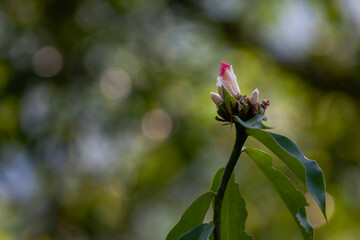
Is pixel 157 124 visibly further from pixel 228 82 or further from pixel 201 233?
pixel 201 233

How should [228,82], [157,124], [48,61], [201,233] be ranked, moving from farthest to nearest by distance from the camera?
[157,124] → [48,61] → [228,82] → [201,233]

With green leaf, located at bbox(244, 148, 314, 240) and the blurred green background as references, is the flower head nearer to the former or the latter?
green leaf, located at bbox(244, 148, 314, 240)

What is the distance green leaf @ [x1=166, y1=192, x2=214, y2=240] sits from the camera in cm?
67

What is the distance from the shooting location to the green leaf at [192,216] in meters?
0.67

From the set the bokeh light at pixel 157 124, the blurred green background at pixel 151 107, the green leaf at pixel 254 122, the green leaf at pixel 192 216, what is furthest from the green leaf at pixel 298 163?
the bokeh light at pixel 157 124

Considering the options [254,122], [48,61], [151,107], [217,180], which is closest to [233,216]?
[217,180]

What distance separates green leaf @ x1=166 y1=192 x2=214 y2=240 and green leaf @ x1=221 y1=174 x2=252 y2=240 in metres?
0.03

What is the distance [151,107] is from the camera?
355 centimetres

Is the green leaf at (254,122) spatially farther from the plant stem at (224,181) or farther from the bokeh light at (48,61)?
the bokeh light at (48,61)

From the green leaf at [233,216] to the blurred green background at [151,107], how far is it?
2566mm

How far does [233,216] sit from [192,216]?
2.3 inches

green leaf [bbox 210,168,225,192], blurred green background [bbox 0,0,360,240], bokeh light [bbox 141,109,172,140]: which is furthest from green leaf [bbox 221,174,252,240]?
bokeh light [bbox 141,109,172,140]

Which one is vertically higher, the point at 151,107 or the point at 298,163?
the point at 298,163

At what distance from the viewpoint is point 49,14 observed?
359cm
